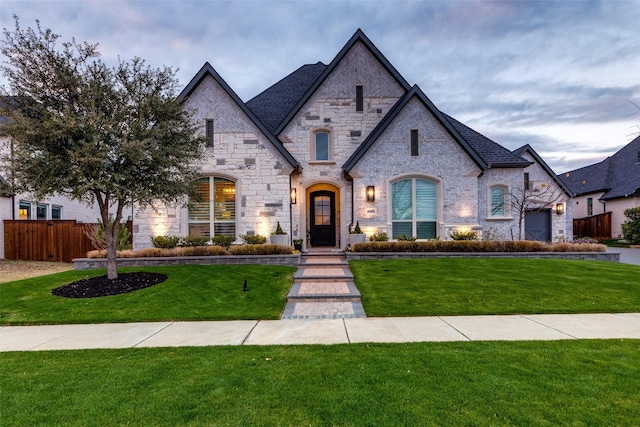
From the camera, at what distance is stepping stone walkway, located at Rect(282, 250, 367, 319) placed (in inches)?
255

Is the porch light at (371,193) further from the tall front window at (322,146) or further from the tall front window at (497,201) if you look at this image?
the tall front window at (497,201)

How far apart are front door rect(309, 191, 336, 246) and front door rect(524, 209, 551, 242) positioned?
33.1 ft

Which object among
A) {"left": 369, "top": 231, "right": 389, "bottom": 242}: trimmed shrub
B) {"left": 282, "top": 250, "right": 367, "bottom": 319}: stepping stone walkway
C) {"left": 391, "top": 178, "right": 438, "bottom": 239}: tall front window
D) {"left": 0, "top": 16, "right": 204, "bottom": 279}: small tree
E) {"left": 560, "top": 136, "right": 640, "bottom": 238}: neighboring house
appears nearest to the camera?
{"left": 282, "top": 250, "right": 367, "bottom": 319}: stepping stone walkway

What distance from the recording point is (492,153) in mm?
14328

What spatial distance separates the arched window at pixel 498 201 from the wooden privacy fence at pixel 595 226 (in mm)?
16503

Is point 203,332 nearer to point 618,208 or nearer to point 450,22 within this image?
point 450,22

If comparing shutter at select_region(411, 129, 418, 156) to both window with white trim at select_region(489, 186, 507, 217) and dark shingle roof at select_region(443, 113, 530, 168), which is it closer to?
dark shingle roof at select_region(443, 113, 530, 168)

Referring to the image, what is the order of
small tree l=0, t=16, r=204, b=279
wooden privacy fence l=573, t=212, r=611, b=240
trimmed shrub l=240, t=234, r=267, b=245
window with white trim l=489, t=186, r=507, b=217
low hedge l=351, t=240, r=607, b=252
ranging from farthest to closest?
wooden privacy fence l=573, t=212, r=611, b=240 < window with white trim l=489, t=186, r=507, b=217 < trimmed shrub l=240, t=234, r=267, b=245 < low hedge l=351, t=240, r=607, b=252 < small tree l=0, t=16, r=204, b=279

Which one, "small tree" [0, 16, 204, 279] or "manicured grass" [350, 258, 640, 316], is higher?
"small tree" [0, 16, 204, 279]

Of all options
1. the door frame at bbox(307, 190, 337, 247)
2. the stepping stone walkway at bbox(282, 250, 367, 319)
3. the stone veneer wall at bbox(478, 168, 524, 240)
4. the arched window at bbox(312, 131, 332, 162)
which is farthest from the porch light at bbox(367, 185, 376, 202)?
the stone veneer wall at bbox(478, 168, 524, 240)

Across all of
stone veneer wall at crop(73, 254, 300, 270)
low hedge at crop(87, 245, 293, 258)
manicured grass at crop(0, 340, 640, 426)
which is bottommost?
manicured grass at crop(0, 340, 640, 426)

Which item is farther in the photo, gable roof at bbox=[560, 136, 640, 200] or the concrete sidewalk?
gable roof at bbox=[560, 136, 640, 200]

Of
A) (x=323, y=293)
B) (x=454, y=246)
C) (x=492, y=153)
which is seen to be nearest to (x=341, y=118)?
(x=454, y=246)

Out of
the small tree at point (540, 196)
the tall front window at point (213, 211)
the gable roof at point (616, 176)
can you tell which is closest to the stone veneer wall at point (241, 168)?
the tall front window at point (213, 211)
